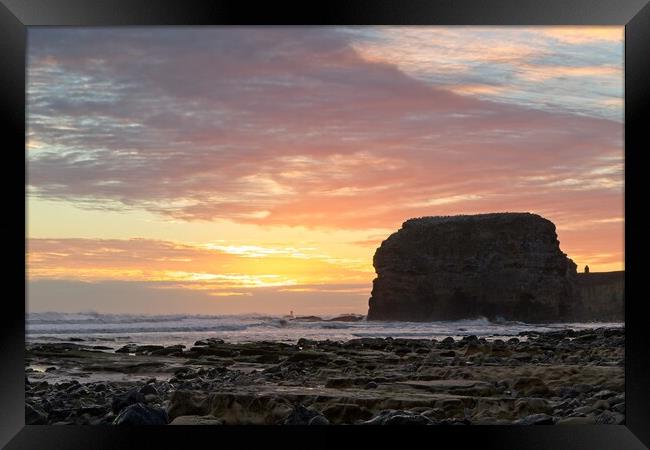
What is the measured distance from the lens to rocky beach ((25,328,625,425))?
17.5 ft

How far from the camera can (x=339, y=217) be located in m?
13.7

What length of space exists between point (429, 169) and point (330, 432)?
1152cm

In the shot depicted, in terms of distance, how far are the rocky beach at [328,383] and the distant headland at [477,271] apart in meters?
11.8

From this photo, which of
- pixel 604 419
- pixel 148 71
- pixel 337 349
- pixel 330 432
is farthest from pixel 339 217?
pixel 330 432

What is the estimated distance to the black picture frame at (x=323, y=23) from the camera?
3893mm

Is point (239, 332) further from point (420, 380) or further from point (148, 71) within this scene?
point (420, 380)

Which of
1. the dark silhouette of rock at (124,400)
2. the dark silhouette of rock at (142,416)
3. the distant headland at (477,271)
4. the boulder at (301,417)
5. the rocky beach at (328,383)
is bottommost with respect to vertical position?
the rocky beach at (328,383)

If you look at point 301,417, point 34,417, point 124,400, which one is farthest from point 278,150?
point 301,417

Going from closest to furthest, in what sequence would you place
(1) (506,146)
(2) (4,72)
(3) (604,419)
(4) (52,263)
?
(2) (4,72)
(3) (604,419)
(4) (52,263)
(1) (506,146)

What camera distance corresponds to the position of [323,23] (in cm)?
397

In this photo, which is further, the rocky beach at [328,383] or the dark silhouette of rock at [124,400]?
the dark silhouette of rock at [124,400]

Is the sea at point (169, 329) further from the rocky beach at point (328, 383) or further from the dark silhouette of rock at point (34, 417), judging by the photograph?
the dark silhouette of rock at point (34, 417)

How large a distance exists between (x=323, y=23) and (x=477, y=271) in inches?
1082

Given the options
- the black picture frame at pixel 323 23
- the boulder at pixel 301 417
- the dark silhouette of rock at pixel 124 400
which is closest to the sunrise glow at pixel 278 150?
the dark silhouette of rock at pixel 124 400
